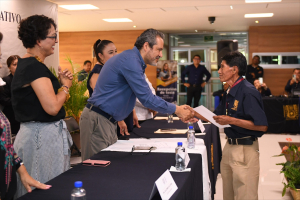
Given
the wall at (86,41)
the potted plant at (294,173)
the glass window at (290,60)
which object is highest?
the wall at (86,41)

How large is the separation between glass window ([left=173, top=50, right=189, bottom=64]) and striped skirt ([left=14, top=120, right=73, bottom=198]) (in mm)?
11485

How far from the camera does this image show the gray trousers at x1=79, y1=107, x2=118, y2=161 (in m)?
2.49

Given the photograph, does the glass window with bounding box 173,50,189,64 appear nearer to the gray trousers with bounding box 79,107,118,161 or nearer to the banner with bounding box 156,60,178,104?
the banner with bounding box 156,60,178,104

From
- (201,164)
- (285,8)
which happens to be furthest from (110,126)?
(285,8)

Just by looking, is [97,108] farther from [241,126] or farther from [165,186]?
[165,186]

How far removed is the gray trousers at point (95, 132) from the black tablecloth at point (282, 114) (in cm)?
584

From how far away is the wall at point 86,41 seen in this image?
12.0m

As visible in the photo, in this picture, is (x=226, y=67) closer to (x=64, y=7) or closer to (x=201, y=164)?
(x=201, y=164)

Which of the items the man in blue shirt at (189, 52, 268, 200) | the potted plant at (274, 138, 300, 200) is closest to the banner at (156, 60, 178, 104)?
the potted plant at (274, 138, 300, 200)

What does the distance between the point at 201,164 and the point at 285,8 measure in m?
6.96

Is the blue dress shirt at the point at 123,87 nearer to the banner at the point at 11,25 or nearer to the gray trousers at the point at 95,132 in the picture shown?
the gray trousers at the point at 95,132

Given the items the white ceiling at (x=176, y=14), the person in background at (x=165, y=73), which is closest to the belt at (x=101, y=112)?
the white ceiling at (x=176, y=14)

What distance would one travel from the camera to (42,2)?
6590mm

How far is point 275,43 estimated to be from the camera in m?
11.4
